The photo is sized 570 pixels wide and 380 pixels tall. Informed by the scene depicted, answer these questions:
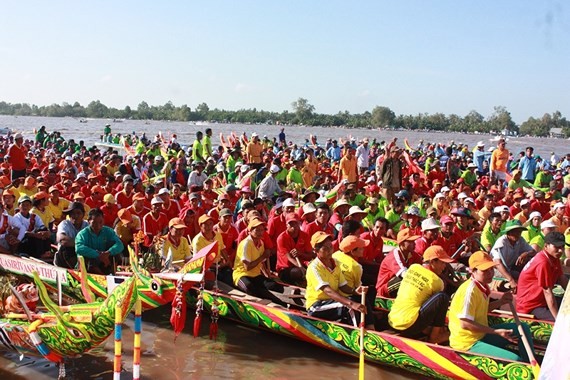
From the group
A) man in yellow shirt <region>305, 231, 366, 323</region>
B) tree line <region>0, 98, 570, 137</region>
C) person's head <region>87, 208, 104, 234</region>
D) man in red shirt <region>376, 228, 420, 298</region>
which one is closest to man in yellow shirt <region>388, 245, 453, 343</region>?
man in yellow shirt <region>305, 231, 366, 323</region>

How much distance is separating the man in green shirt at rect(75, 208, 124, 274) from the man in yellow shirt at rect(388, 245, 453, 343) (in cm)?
413

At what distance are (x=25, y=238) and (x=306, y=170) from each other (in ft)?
31.1

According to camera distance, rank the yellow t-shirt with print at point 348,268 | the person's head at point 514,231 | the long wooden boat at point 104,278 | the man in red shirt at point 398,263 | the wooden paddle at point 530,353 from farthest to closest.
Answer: the person's head at point 514,231, the man in red shirt at point 398,263, the long wooden boat at point 104,278, the yellow t-shirt with print at point 348,268, the wooden paddle at point 530,353

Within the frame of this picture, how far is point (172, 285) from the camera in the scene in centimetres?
724

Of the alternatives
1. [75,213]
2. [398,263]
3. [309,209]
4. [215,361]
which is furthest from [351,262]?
[75,213]

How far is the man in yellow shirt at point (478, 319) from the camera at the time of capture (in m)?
5.73

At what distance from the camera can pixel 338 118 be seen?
111 m

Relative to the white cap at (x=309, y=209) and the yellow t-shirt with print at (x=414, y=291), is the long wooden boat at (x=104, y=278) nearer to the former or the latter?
the white cap at (x=309, y=209)

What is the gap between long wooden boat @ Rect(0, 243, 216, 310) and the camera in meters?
7.24

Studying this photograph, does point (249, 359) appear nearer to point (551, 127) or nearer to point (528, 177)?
point (528, 177)

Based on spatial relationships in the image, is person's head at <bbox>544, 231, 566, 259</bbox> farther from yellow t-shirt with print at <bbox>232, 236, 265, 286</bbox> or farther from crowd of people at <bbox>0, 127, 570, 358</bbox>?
yellow t-shirt with print at <bbox>232, 236, 265, 286</bbox>

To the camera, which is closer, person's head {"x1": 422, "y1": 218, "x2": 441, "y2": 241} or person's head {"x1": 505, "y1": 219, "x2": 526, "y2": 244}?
person's head {"x1": 422, "y1": 218, "x2": 441, "y2": 241}

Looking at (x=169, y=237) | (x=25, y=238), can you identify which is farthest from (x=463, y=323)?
(x=25, y=238)

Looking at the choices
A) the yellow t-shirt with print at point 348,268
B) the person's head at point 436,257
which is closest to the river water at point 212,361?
the yellow t-shirt with print at point 348,268
